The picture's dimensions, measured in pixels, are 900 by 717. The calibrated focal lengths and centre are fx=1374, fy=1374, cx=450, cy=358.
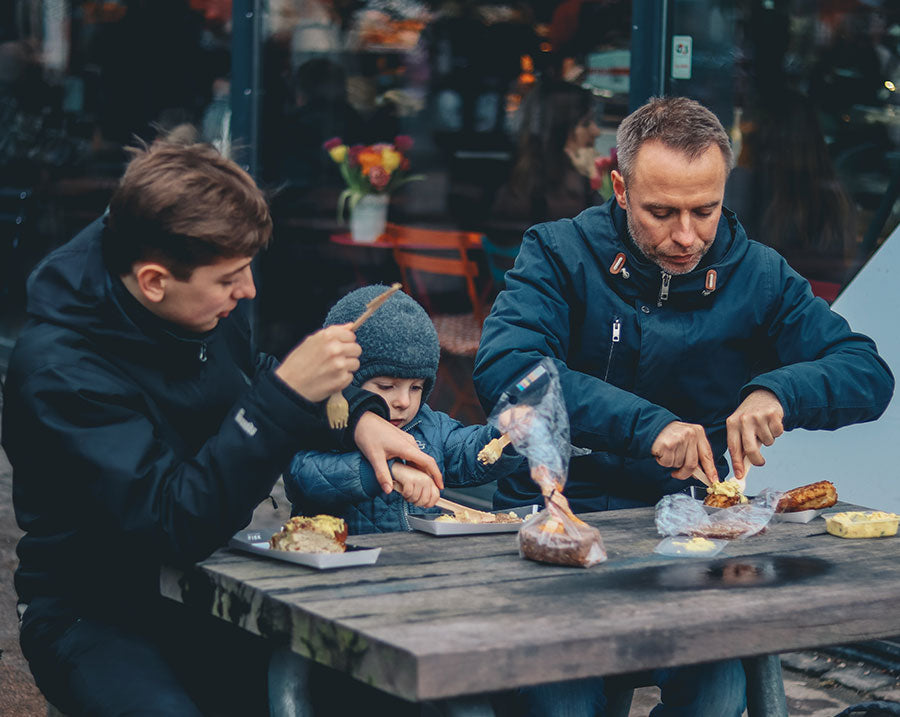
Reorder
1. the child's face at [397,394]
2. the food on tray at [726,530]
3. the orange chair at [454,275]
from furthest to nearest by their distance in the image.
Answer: the orange chair at [454,275]
the child's face at [397,394]
the food on tray at [726,530]

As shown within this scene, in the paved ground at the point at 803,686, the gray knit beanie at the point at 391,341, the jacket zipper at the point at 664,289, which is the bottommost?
the paved ground at the point at 803,686

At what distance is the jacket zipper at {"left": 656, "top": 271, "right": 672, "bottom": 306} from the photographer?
115 inches

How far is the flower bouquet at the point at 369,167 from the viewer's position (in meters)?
6.00

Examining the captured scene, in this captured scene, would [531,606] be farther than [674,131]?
No

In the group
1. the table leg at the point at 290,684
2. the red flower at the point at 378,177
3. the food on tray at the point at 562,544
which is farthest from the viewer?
the red flower at the point at 378,177

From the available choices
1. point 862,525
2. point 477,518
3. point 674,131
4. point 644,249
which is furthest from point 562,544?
point 674,131

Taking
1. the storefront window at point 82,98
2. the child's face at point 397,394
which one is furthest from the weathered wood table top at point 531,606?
the storefront window at point 82,98

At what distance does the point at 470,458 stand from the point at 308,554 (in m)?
0.94

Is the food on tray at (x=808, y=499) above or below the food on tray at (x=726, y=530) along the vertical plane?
below

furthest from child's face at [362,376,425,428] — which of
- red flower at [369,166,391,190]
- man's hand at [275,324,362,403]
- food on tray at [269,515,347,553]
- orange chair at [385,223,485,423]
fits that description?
red flower at [369,166,391,190]

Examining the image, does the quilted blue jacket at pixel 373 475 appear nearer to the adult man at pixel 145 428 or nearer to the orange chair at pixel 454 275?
the adult man at pixel 145 428

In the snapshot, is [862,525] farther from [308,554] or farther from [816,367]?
[308,554]

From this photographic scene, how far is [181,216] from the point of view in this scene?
2.28 m

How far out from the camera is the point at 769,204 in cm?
452
